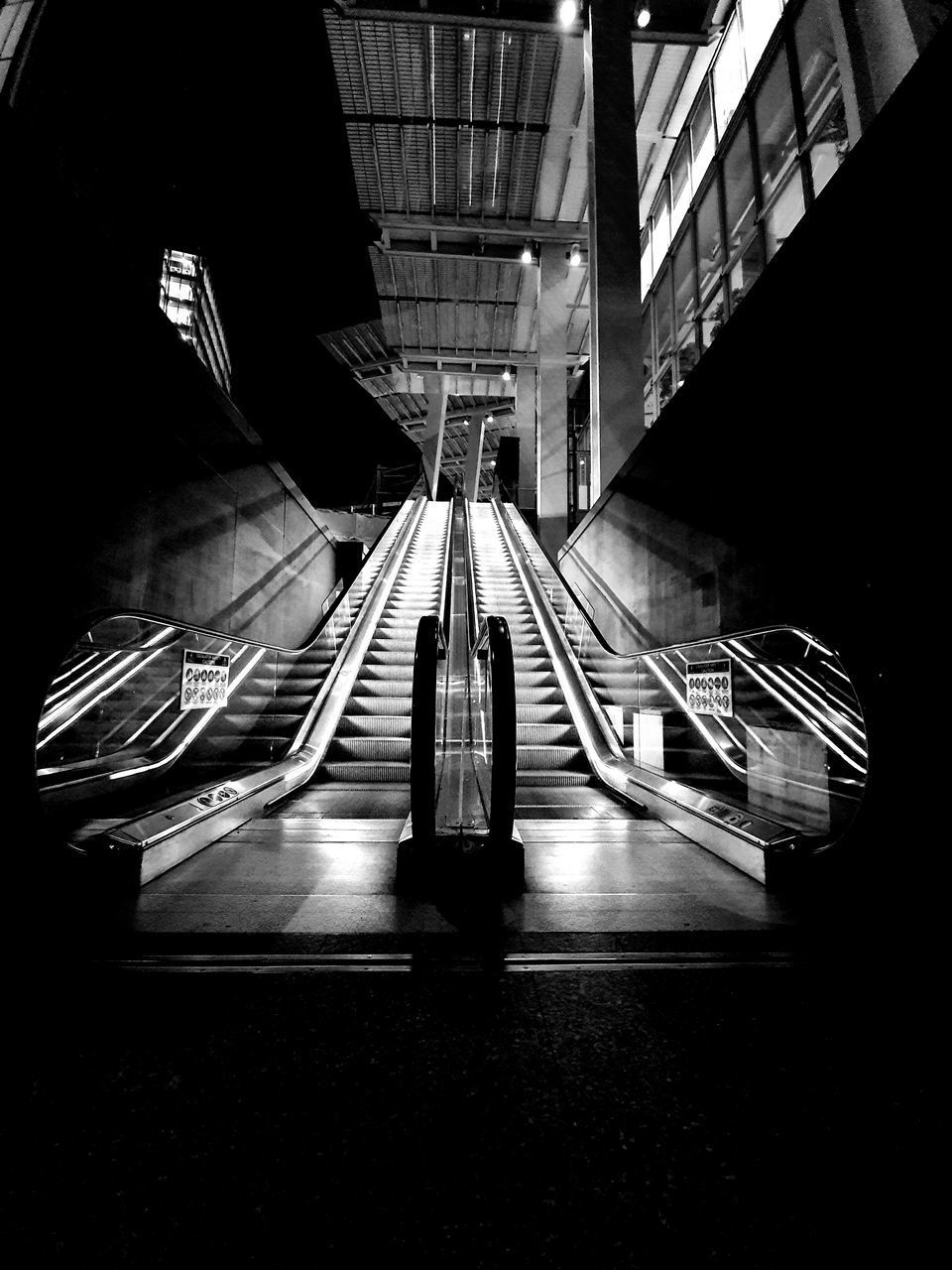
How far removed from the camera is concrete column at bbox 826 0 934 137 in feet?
15.4

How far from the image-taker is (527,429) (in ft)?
66.2

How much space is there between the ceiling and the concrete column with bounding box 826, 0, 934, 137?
551 cm

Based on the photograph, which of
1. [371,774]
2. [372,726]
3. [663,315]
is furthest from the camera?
[663,315]

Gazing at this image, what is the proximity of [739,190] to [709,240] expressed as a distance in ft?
3.56

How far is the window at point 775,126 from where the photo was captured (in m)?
7.65

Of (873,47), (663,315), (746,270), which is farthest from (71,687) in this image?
(663,315)

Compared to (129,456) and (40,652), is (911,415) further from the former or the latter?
(129,456)

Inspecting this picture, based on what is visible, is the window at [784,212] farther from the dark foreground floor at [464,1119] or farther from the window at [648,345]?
the dark foreground floor at [464,1119]

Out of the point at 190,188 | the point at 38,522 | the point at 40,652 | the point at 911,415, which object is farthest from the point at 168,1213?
the point at 190,188

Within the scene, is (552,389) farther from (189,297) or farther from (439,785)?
(439,785)

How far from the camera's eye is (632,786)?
13.8 ft

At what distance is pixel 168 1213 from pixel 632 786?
3516 mm

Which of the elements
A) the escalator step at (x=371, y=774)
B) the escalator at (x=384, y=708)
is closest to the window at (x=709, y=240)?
the escalator at (x=384, y=708)

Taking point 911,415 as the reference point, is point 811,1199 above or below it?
below
